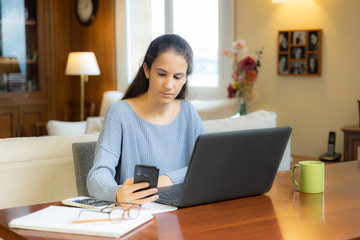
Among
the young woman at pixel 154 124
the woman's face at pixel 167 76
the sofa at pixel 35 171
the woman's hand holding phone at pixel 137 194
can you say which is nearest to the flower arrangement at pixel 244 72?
the sofa at pixel 35 171

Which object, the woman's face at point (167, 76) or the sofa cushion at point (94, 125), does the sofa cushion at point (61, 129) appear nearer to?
the sofa cushion at point (94, 125)

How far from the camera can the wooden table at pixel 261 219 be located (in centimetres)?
114

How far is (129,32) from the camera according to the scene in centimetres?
565

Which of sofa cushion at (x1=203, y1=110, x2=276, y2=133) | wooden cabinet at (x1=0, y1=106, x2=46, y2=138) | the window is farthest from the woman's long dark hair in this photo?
wooden cabinet at (x1=0, y1=106, x2=46, y2=138)

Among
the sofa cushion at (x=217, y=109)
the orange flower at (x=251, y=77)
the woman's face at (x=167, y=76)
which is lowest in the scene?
the sofa cushion at (x=217, y=109)

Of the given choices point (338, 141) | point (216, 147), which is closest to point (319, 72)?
point (338, 141)

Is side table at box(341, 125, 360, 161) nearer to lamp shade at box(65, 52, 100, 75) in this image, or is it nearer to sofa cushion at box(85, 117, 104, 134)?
sofa cushion at box(85, 117, 104, 134)

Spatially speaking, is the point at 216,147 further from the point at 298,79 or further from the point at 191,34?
the point at 191,34

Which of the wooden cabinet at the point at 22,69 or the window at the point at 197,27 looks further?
the wooden cabinet at the point at 22,69

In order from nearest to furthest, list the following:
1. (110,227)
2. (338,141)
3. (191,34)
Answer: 1. (110,227)
2. (338,141)
3. (191,34)

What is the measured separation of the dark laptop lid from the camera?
1.33 meters

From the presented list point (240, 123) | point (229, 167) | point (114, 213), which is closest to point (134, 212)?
point (114, 213)

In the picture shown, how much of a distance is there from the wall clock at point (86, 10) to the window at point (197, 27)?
0.56 m

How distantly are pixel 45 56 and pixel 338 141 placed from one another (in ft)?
11.4
